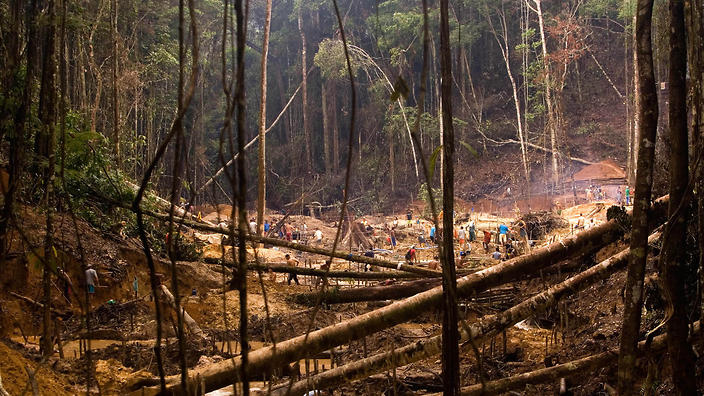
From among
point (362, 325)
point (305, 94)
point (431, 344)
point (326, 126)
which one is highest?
point (305, 94)

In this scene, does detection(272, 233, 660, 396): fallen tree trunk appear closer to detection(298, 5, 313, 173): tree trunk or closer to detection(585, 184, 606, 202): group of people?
detection(585, 184, 606, 202): group of people

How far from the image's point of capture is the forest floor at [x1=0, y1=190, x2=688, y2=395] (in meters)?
4.71

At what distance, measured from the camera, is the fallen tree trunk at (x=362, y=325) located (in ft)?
→ 9.28

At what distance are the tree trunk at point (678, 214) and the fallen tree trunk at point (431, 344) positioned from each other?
0.99m

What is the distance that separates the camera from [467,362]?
20.3 feet

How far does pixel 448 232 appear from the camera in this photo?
1.44m

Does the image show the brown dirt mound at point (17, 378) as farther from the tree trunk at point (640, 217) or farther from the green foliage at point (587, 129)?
the green foliage at point (587, 129)

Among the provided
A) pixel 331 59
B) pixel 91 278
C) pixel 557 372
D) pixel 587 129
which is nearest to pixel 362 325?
pixel 557 372

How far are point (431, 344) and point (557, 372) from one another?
2.74ft

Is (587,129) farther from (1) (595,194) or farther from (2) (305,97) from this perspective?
(2) (305,97)

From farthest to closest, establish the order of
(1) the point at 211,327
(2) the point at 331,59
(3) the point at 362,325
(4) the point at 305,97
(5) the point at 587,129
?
1. (4) the point at 305,97
2. (5) the point at 587,129
3. (2) the point at 331,59
4. (1) the point at 211,327
5. (3) the point at 362,325

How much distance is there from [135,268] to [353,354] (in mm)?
4873

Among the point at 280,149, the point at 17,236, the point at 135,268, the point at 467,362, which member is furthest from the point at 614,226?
the point at 280,149

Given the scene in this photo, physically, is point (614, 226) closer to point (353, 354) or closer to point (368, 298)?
point (353, 354)
